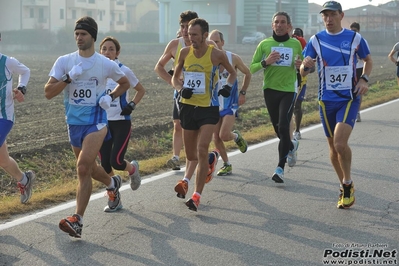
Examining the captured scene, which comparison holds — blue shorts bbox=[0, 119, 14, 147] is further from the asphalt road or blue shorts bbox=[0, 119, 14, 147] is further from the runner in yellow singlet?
the runner in yellow singlet

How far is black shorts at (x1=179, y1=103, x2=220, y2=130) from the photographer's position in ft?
27.9

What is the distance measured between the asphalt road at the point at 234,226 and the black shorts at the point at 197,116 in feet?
2.94

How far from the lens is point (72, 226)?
6.97 m

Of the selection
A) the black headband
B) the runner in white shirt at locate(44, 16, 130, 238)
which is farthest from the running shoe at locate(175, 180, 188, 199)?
the black headband

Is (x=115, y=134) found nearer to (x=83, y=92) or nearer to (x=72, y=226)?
(x=83, y=92)

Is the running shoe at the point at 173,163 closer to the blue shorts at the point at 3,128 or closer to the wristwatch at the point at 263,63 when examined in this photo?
the wristwatch at the point at 263,63

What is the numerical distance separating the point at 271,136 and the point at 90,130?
24.6ft

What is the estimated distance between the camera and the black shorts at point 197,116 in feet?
27.9

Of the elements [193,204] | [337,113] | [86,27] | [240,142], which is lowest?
[193,204]

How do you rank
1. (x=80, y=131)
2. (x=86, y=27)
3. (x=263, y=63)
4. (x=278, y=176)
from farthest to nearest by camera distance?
(x=263, y=63) < (x=278, y=176) < (x=80, y=131) < (x=86, y=27)

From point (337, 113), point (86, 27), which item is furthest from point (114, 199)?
point (337, 113)

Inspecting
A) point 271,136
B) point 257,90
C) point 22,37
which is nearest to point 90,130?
point 271,136

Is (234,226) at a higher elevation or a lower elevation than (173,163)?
lower

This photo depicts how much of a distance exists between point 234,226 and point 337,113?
6.06 feet
